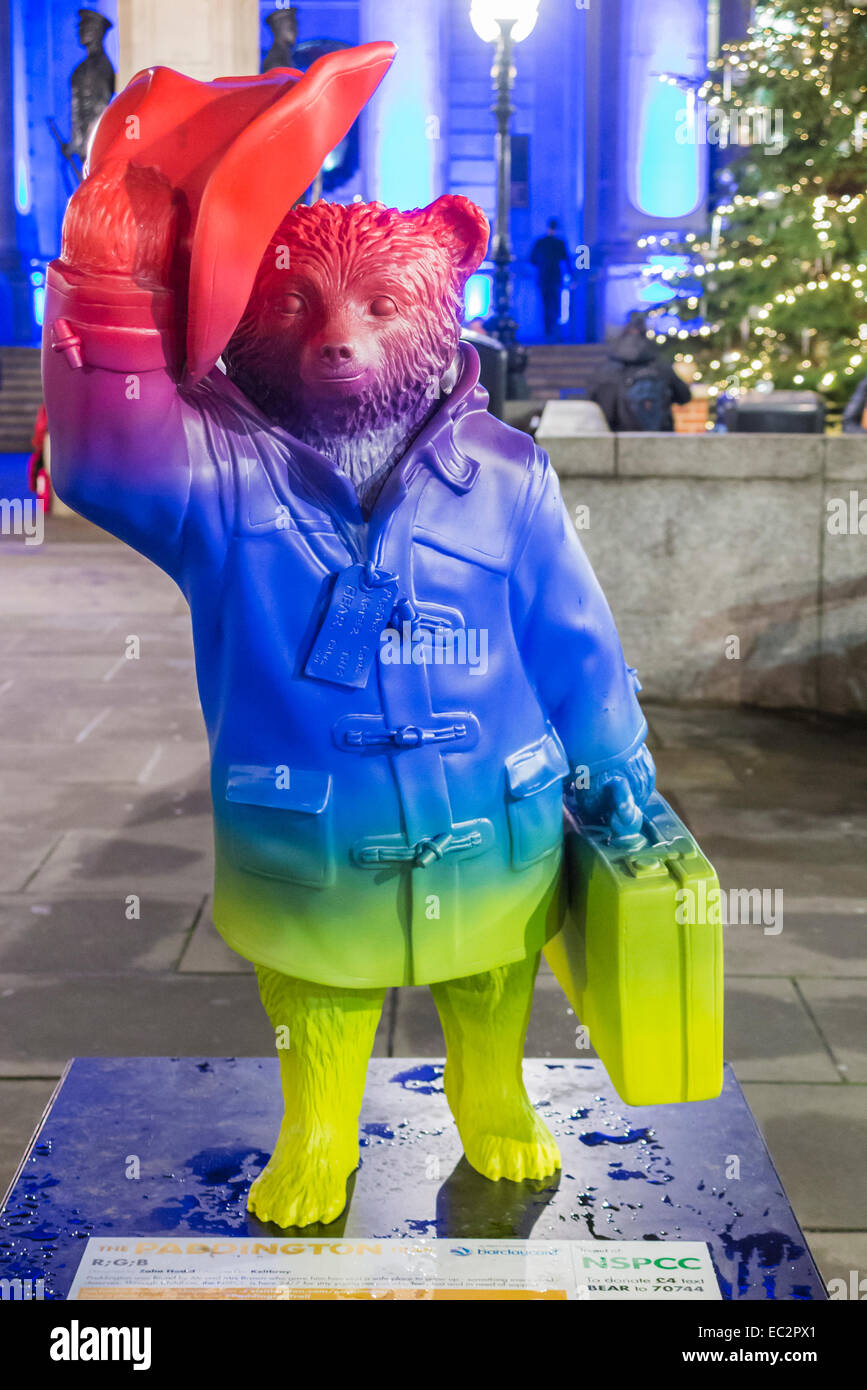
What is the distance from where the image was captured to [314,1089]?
2.54 metres

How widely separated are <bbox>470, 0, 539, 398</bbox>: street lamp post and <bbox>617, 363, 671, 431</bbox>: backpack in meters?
3.34

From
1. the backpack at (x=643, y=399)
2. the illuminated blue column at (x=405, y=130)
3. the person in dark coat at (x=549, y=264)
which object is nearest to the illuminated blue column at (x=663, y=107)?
the illuminated blue column at (x=405, y=130)

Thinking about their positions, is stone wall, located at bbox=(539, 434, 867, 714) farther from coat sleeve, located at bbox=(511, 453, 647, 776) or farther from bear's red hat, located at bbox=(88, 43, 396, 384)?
bear's red hat, located at bbox=(88, 43, 396, 384)

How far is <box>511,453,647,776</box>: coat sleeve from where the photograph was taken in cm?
248

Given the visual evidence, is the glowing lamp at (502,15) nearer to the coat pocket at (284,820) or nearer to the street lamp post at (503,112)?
the street lamp post at (503,112)

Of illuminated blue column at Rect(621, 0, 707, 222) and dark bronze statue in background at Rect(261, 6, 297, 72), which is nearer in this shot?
dark bronze statue in background at Rect(261, 6, 297, 72)

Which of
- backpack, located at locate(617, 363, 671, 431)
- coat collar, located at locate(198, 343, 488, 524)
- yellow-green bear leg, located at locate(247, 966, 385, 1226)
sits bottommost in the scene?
yellow-green bear leg, located at locate(247, 966, 385, 1226)

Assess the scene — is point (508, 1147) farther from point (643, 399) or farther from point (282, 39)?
point (282, 39)

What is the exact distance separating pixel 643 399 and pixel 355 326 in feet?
30.5

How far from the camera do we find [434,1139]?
2904mm

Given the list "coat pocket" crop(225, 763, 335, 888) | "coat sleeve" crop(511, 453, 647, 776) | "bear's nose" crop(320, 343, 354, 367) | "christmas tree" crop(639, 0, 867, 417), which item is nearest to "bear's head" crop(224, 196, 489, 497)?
"bear's nose" crop(320, 343, 354, 367)

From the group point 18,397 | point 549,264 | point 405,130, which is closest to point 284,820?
point 18,397

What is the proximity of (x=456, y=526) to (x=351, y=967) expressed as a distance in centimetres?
76

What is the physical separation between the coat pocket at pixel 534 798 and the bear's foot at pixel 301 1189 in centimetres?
64
